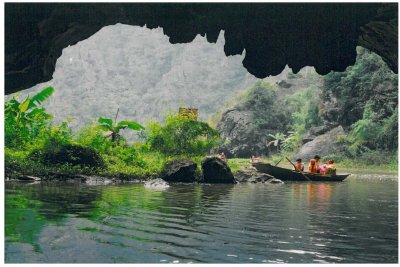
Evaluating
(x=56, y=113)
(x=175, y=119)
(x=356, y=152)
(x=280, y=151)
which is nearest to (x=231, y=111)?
(x=280, y=151)

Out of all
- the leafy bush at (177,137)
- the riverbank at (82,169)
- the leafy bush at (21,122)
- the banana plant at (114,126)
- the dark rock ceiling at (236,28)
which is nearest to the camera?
the dark rock ceiling at (236,28)

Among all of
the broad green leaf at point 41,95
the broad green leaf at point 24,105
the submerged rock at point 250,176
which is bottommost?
the submerged rock at point 250,176

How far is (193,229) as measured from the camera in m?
8.38

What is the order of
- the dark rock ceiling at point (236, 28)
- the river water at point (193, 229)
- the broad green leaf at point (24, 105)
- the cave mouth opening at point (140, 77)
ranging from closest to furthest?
the river water at point (193, 229), the dark rock ceiling at point (236, 28), the broad green leaf at point (24, 105), the cave mouth opening at point (140, 77)

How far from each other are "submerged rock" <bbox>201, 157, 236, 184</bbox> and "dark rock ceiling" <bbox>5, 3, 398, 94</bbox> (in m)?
10.5

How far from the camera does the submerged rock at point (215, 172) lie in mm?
21094

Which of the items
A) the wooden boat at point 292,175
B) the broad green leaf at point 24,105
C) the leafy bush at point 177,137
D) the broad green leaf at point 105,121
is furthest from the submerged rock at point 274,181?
the broad green leaf at point 24,105

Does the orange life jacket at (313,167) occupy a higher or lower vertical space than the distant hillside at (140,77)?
lower

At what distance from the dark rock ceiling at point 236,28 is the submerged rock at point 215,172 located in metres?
10.5

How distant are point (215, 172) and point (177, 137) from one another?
4.32 metres

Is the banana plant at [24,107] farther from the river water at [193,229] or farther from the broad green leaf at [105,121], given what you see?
the river water at [193,229]

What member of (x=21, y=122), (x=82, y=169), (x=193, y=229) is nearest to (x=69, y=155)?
(x=82, y=169)

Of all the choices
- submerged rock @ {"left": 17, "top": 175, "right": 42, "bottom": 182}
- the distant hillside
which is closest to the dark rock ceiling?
submerged rock @ {"left": 17, "top": 175, "right": 42, "bottom": 182}

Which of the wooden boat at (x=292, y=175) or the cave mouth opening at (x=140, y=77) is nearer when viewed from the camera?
the wooden boat at (x=292, y=175)
